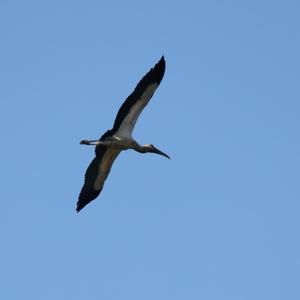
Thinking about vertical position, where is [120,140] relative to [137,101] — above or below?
below

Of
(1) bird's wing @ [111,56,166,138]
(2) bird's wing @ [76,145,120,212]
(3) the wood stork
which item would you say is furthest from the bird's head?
(1) bird's wing @ [111,56,166,138]

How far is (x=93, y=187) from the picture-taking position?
141ft

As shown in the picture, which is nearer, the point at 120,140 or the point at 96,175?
the point at 120,140

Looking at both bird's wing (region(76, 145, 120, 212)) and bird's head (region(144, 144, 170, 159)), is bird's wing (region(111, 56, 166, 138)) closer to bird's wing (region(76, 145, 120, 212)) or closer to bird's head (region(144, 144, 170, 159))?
bird's wing (region(76, 145, 120, 212))

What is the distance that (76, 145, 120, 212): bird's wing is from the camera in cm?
4241

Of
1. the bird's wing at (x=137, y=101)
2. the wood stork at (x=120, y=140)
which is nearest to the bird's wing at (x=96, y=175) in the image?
the wood stork at (x=120, y=140)

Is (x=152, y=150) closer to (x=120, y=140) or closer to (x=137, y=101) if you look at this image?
(x=120, y=140)

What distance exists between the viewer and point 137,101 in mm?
40969

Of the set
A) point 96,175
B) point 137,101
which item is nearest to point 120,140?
point 137,101

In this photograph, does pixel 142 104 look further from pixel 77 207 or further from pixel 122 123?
pixel 77 207

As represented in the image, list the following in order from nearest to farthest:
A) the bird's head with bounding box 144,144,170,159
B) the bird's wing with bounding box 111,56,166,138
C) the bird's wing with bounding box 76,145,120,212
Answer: the bird's wing with bounding box 111,56,166,138 → the bird's wing with bounding box 76,145,120,212 → the bird's head with bounding box 144,144,170,159

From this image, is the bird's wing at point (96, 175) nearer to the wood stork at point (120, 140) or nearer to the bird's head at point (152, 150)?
the wood stork at point (120, 140)

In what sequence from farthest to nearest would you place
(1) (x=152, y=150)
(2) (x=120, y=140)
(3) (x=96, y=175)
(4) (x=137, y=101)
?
(1) (x=152, y=150), (3) (x=96, y=175), (2) (x=120, y=140), (4) (x=137, y=101)

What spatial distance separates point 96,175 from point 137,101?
3455 mm
